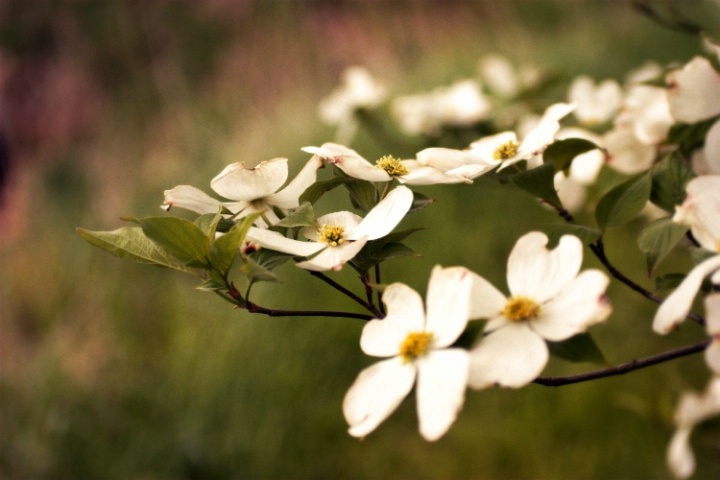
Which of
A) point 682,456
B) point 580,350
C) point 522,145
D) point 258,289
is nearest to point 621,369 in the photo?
point 580,350

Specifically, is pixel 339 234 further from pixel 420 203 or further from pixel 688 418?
pixel 688 418

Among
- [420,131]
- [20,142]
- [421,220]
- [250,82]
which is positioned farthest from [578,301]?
[20,142]

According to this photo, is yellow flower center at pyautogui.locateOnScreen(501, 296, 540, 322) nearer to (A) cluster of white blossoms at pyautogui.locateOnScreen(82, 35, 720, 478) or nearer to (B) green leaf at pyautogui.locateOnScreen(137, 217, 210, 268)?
(A) cluster of white blossoms at pyautogui.locateOnScreen(82, 35, 720, 478)

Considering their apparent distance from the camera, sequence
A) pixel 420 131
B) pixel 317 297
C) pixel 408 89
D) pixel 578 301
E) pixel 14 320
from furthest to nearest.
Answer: pixel 408 89
pixel 14 320
pixel 317 297
pixel 420 131
pixel 578 301

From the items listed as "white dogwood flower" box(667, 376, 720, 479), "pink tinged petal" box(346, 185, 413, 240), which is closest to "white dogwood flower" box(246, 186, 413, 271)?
"pink tinged petal" box(346, 185, 413, 240)

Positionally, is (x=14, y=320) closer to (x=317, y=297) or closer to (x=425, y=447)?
(x=317, y=297)

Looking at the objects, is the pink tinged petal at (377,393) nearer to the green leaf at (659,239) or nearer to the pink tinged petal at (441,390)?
the pink tinged petal at (441,390)
